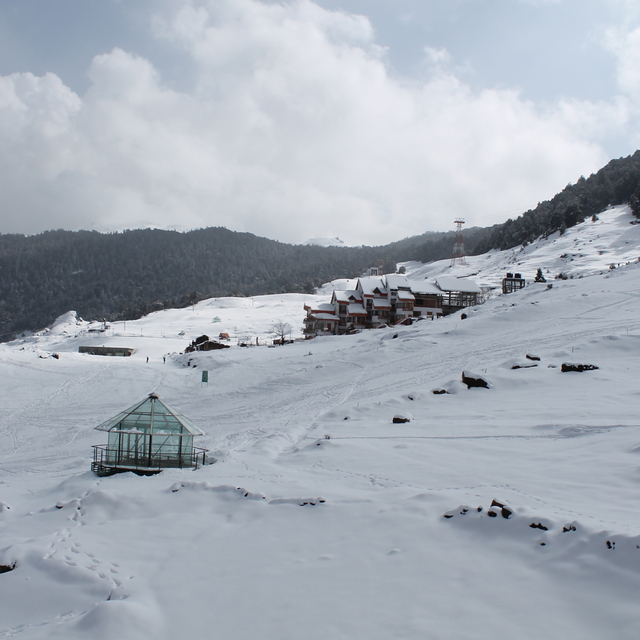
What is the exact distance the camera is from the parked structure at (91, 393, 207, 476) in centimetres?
1538

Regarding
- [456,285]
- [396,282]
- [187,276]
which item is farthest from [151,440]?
[187,276]

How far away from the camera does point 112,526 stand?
930 centimetres

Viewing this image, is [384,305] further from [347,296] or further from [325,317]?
[325,317]

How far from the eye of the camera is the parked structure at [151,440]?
1538 centimetres

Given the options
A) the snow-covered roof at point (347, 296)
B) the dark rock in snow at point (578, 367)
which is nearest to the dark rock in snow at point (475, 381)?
the dark rock in snow at point (578, 367)

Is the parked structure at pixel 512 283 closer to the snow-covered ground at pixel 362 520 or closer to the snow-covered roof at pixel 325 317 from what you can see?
the snow-covered roof at pixel 325 317

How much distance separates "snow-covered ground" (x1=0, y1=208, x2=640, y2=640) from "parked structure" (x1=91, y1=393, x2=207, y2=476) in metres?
1.44

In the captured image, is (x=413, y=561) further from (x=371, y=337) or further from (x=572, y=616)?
(x=371, y=337)

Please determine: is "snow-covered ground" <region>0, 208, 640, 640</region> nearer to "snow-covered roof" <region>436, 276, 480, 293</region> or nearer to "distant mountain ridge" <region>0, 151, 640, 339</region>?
"snow-covered roof" <region>436, 276, 480, 293</region>

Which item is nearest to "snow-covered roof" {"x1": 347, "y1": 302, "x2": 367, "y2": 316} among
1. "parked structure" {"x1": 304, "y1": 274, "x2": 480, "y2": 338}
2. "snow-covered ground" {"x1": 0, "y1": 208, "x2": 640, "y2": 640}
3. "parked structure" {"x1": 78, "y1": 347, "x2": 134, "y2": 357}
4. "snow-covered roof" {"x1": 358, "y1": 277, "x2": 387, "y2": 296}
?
"parked structure" {"x1": 304, "y1": 274, "x2": 480, "y2": 338}

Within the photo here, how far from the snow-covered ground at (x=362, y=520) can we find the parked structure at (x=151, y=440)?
4.73 feet

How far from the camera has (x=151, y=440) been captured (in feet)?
50.9

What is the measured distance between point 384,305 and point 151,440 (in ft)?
156

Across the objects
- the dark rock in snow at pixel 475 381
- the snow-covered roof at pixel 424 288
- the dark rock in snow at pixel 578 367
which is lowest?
the dark rock in snow at pixel 475 381
